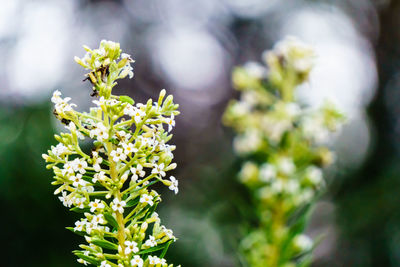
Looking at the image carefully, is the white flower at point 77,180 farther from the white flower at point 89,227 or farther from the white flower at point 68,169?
the white flower at point 89,227

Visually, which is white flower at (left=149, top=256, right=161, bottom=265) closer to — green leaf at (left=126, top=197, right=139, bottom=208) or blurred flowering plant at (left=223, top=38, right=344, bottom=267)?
green leaf at (left=126, top=197, right=139, bottom=208)

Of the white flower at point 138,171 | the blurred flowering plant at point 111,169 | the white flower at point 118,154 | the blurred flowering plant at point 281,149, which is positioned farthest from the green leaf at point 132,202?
the blurred flowering plant at point 281,149

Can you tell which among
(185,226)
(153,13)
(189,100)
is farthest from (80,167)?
(153,13)

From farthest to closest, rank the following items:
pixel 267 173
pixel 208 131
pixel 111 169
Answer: pixel 208 131, pixel 267 173, pixel 111 169

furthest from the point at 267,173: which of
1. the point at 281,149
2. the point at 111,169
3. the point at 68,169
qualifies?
the point at 68,169

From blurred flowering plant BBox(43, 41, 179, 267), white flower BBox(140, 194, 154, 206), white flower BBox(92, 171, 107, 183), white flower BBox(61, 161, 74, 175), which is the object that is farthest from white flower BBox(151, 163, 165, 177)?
white flower BBox(61, 161, 74, 175)

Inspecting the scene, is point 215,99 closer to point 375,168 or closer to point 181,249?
point 375,168

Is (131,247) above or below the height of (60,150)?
below

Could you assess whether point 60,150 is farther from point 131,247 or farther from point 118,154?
point 131,247
